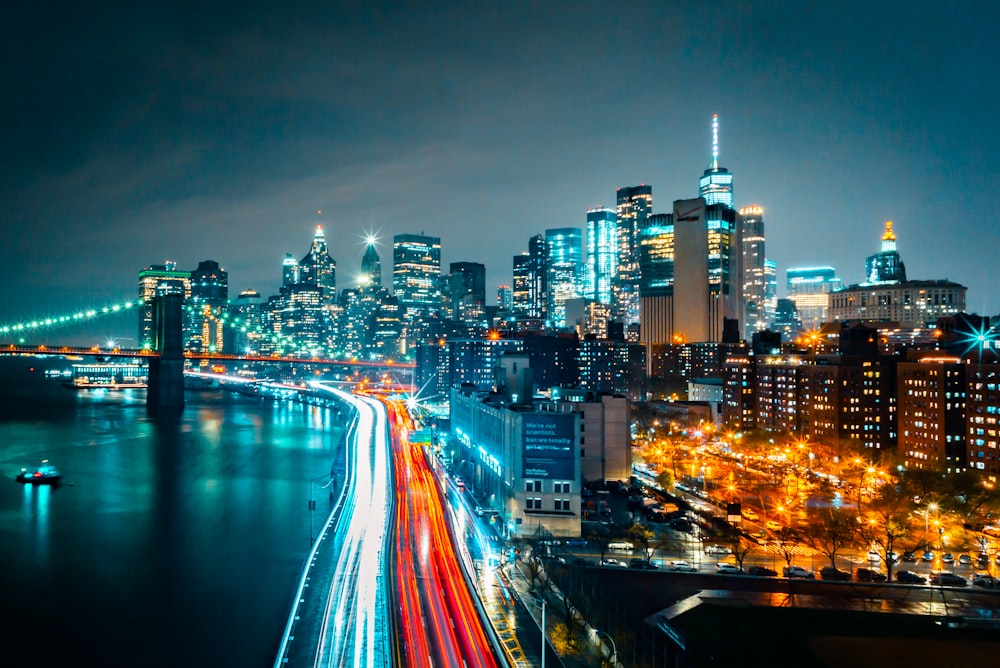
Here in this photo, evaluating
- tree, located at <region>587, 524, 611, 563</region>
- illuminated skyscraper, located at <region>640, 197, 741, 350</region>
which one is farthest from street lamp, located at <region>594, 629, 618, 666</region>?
illuminated skyscraper, located at <region>640, 197, 741, 350</region>

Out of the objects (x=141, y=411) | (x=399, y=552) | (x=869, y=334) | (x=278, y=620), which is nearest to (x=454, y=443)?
(x=399, y=552)

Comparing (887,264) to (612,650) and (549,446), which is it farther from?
(612,650)

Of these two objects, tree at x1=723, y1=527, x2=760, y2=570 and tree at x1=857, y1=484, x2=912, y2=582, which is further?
tree at x1=857, y1=484, x2=912, y2=582

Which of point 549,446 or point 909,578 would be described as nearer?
point 909,578

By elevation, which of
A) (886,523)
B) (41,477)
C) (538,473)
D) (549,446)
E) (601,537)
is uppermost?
(549,446)

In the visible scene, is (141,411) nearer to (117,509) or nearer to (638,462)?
(117,509)

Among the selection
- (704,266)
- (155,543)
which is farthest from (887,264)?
(155,543)

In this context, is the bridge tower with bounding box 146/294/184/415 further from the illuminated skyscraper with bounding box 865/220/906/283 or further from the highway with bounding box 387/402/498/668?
the illuminated skyscraper with bounding box 865/220/906/283
